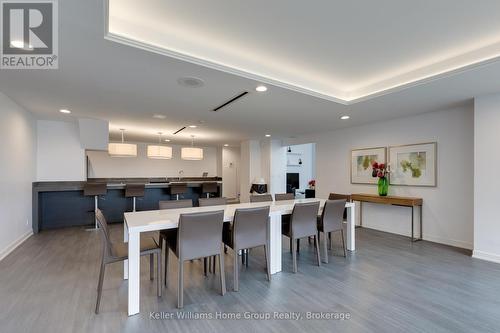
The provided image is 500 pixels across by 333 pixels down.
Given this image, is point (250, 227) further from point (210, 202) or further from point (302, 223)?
point (210, 202)

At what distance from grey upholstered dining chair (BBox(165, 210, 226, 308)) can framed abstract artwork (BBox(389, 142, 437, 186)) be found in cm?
410

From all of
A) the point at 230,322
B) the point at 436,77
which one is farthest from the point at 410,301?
the point at 436,77

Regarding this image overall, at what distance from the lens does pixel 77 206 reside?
18.1 ft

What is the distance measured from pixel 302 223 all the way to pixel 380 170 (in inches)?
105

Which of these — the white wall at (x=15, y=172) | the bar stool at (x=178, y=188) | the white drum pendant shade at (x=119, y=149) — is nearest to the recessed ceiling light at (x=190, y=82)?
the white wall at (x=15, y=172)

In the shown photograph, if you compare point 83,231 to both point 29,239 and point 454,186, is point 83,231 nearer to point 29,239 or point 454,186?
point 29,239

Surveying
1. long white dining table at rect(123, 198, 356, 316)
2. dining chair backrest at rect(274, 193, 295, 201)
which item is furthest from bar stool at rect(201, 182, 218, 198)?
long white dining table at rect(123, 198, 356, 316)

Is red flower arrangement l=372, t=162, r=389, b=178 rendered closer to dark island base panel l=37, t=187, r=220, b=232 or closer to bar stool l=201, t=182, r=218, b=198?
bar stool l=201, t=182, r=218, b=198

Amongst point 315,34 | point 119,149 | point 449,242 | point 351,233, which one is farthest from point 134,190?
point 449,242

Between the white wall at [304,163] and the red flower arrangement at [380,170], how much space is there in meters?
6.83

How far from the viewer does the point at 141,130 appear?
250 inches

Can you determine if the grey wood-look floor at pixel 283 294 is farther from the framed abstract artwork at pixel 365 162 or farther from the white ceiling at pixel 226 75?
the white ceiling at pixel 226 75

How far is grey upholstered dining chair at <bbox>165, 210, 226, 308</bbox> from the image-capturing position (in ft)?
7.54

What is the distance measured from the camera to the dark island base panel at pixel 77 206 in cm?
525
